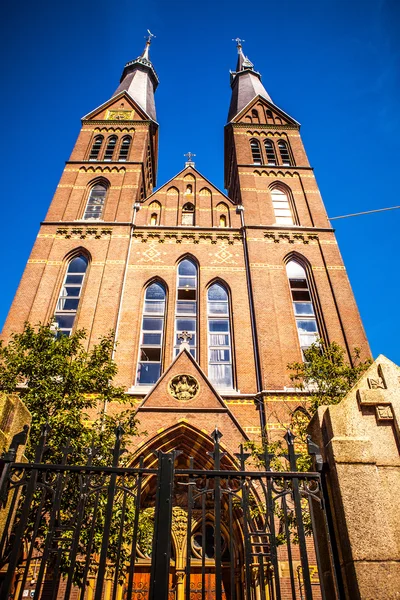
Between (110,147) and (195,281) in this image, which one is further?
(110,147)

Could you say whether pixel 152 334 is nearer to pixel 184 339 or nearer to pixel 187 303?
pixel 184 339

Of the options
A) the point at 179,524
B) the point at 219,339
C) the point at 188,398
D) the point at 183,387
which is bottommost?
the point at 179,524

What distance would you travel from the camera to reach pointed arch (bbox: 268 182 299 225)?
19391 mm

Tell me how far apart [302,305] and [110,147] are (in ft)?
47.2

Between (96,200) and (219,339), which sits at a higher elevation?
(96,200)

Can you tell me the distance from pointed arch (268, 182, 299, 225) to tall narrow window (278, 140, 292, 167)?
194 centimetres

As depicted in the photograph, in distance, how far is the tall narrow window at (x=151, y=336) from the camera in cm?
1388

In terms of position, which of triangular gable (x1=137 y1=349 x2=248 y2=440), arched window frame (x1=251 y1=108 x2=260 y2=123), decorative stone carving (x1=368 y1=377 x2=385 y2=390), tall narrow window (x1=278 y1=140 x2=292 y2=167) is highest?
arched window frame (x1=251 y1=108 x2=260 y2=123)

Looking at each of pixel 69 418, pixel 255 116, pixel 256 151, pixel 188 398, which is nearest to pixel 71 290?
pixel 188 398

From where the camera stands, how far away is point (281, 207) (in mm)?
20141

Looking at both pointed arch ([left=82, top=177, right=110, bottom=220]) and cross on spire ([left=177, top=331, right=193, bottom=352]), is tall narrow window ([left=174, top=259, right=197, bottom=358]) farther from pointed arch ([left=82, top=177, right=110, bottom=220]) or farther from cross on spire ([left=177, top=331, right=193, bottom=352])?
pointed arch ([left=82, top=177, right=110, bottom=220])

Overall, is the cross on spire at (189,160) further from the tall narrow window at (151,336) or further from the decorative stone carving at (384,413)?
the decorative stone carving at (384,413)

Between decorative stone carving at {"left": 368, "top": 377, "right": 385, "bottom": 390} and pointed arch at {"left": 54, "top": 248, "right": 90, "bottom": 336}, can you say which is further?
pointed arch at {"left": 54, "top": 248, "right": 90, "bottom": 336}

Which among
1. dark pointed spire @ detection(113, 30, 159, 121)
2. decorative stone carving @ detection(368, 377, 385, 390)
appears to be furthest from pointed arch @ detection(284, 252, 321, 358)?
dark pointed spire @ detection(113, 30, 159, 121)
